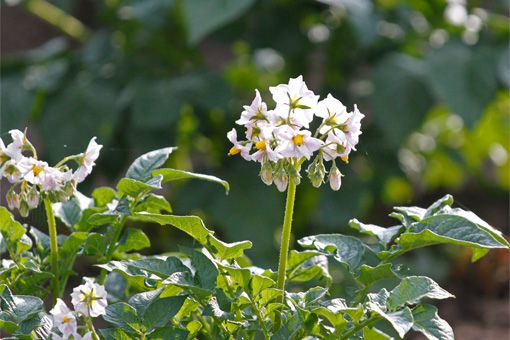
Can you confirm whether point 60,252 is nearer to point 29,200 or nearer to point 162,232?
point 29,200

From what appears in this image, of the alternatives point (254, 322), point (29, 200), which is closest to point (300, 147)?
point (254, 322)

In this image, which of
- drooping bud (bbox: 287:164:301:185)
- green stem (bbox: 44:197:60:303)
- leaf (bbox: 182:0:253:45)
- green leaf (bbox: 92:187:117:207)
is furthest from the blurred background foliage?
drooping bud (bbox: 287:164:301:185)

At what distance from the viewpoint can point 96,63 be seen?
9.37 ft

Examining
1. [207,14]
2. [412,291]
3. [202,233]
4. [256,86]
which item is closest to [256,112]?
[202,233]

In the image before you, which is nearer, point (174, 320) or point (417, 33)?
point (174, 320)

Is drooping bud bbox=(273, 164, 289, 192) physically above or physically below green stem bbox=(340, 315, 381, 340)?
above

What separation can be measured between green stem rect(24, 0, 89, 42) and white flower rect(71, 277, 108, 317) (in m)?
2.30

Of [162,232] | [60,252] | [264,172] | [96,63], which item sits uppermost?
[96,63]

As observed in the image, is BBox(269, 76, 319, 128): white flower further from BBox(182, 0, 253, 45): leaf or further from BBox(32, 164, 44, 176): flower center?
BBox(182, 0, 253, 45): leaf

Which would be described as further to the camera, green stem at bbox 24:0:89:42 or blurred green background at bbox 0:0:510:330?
green stem at bbox 24:0:89:42

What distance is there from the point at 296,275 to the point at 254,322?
16 centimetres

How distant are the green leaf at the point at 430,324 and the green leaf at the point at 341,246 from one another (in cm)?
11

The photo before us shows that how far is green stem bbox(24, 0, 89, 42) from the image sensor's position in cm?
313

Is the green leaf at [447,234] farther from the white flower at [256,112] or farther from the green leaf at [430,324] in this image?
the white flower at [256,112]
